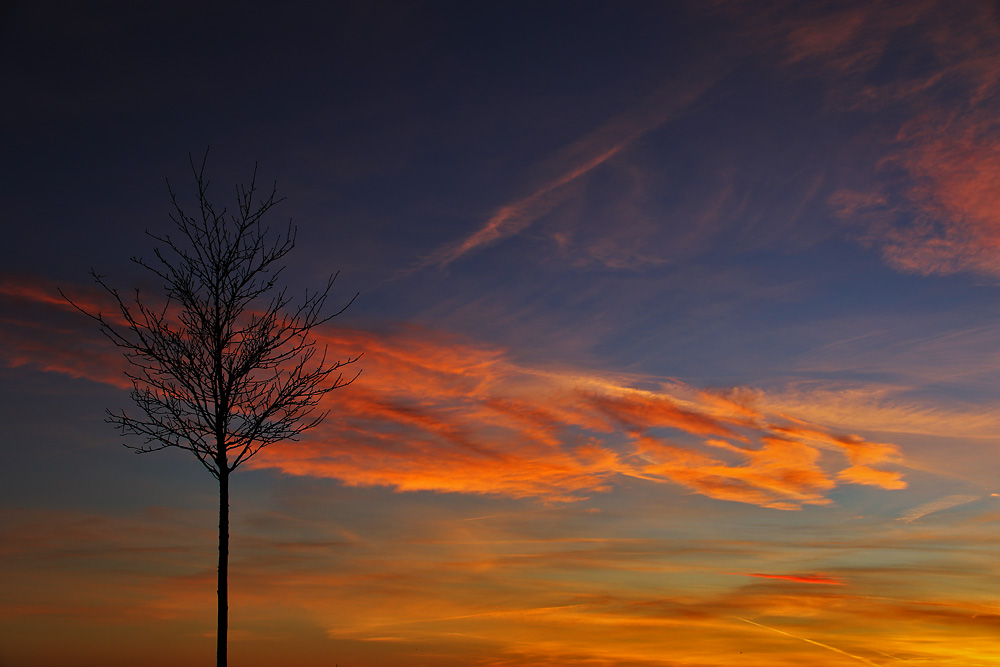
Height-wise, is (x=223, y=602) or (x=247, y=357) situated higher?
(x=247, y=357)

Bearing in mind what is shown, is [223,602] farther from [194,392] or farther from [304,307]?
[304,307]

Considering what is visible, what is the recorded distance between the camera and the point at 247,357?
13.8 m

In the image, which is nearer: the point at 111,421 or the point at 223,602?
the point at 223,602

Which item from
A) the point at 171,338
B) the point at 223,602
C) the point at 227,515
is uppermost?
the point at 171,338

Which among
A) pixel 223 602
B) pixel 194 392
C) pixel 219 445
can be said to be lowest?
pixel 223 602

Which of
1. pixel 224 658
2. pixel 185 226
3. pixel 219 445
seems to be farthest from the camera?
pixel 185 226

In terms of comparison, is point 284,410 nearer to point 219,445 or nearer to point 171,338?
point 219,445

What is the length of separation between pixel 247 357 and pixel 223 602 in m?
4.11

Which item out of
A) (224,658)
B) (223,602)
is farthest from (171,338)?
(224,658)

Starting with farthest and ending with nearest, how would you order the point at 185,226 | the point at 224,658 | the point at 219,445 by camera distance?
1. the point at 185,226
2. the point at 219,445
3. the point at 224,658

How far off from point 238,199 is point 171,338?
9.88 ft

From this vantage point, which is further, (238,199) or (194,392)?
(238,199)

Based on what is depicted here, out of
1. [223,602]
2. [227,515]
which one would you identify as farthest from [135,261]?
[223,602]

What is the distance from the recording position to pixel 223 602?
12.6 m
